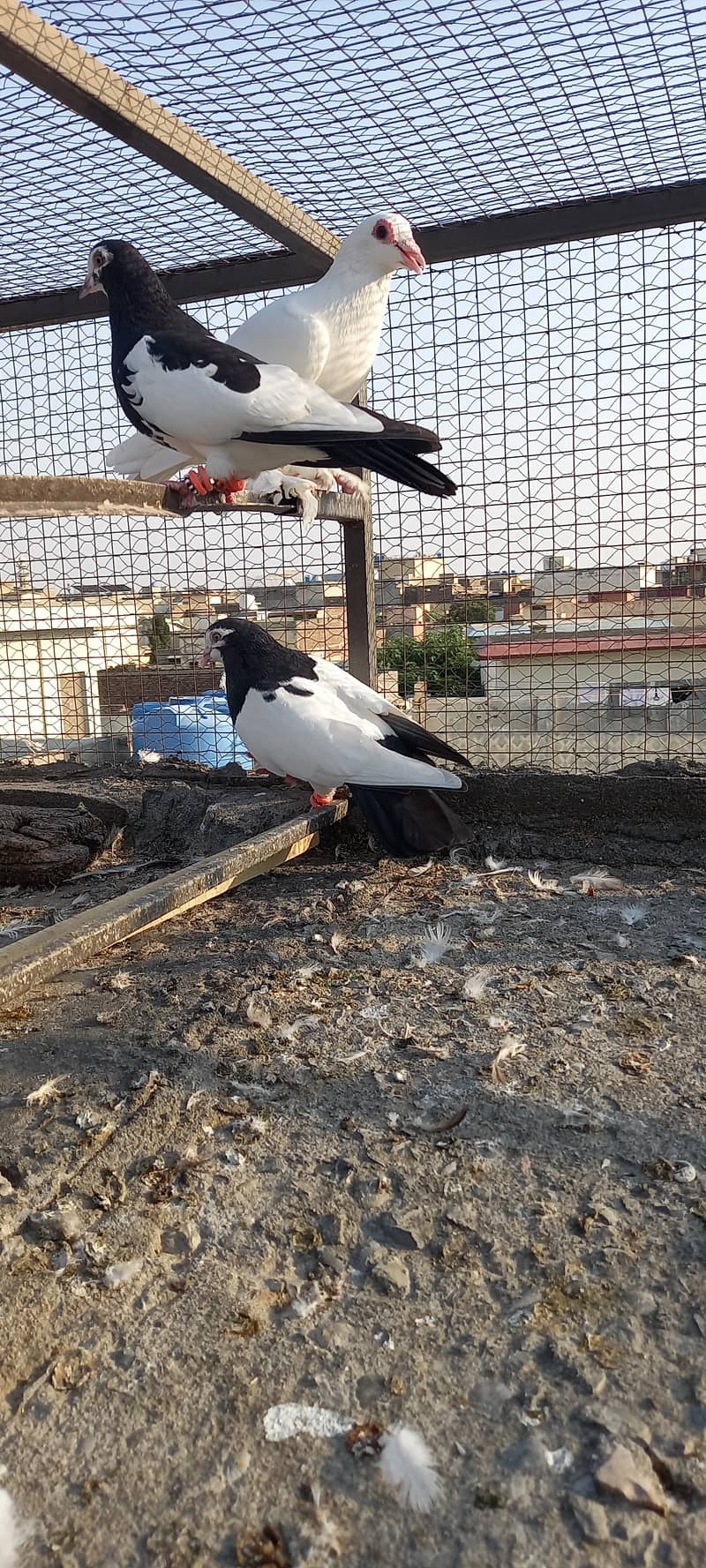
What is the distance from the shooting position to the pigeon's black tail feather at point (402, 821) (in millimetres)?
2924

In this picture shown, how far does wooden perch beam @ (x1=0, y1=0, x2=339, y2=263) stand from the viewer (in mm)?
1965

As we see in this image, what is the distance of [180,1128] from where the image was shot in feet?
5.38

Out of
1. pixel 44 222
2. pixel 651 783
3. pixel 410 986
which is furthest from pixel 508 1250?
pixel 44 222

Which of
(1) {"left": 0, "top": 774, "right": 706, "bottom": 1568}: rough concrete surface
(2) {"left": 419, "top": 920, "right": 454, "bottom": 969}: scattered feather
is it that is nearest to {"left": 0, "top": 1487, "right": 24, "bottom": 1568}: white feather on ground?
(1) {"left": 0, "top": 774, "right": 706, "bottom": 1568}: rough concrete surface

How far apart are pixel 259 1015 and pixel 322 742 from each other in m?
1.03

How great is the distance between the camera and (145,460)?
3.10 metres

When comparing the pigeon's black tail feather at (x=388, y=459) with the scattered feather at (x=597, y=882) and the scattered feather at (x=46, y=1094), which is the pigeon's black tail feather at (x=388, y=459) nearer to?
the scattered feather at (x=597, y=882)

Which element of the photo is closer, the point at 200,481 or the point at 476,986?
the point at 476,986

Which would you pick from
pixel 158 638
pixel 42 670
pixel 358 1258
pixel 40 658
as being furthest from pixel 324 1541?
pixel 158 638

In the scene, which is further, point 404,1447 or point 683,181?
point 683,181

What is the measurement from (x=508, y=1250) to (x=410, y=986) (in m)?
0.95

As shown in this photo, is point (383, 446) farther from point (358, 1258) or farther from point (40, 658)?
point (40, 658)

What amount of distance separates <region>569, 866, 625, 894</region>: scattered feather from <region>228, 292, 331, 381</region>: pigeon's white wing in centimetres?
180

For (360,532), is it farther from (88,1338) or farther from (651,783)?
(88,1338)
